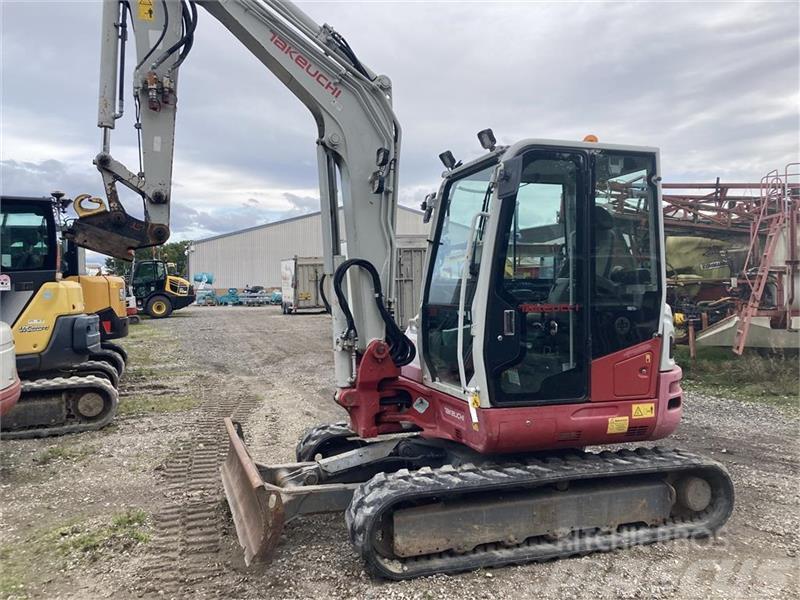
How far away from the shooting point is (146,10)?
4.47 m

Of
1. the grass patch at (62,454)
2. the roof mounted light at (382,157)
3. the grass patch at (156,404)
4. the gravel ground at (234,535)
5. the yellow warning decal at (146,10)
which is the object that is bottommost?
the gravel ground at (234,535)

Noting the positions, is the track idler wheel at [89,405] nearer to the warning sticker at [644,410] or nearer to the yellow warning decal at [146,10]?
the yellow warning decal at [146,10]

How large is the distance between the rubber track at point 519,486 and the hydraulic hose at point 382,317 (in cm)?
95

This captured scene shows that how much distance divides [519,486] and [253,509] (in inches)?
69.2

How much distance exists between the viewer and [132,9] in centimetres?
446

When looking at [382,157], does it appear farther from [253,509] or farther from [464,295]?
[253,509]

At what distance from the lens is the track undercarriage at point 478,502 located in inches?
149

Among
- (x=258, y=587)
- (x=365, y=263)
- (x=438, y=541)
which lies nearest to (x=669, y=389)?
(x=438, y=541)

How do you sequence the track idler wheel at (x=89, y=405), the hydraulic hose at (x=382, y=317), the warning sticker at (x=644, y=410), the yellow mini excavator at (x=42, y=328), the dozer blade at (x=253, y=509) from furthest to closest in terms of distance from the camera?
the track idler wheel at (x=89, y=405) → the yellow mini excavator at (x=42, y=328) → the hydraulic hose at (x=382, y=317) → the warning sticker at (x=644, y=410) → the dozer blade at (x=253, y=509)

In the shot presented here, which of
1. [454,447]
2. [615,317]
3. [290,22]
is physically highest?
[290,22]

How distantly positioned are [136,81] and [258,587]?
358cm

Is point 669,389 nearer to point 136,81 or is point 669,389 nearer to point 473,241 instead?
point 473,241

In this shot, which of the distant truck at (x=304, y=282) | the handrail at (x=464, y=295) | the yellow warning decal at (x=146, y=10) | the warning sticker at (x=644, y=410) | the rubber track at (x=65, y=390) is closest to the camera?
the handrail at (x=464, y=295)

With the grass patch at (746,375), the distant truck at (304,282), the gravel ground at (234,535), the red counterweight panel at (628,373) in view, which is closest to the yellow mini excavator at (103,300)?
the gravel ground at (234,535)
